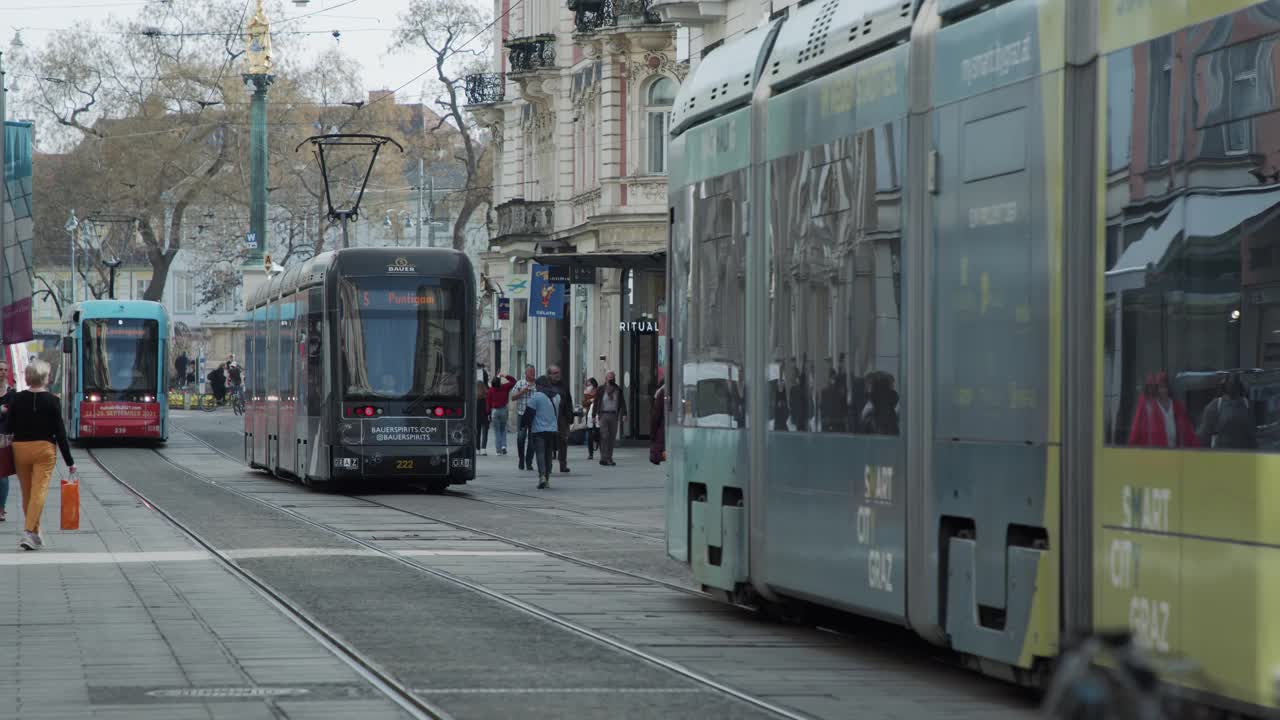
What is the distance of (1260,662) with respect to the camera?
6.54 metres

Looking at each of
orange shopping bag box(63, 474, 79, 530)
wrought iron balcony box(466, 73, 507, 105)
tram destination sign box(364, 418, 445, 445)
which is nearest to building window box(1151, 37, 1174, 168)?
orange shopping bag box(63, 474, 79, 530)

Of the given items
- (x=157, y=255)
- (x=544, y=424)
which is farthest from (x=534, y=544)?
(x=157, y=255)

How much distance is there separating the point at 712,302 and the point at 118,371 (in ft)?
114

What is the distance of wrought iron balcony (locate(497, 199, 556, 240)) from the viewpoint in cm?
5209

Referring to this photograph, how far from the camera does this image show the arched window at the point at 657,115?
4538cm

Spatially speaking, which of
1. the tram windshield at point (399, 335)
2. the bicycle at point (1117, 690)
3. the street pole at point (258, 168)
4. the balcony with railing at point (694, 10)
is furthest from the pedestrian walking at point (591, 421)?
the bicycle at point (1117, 690)

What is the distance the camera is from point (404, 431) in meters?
27.0

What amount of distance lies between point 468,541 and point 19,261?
1402cm

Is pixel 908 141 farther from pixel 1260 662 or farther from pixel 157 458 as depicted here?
pixel 157 458

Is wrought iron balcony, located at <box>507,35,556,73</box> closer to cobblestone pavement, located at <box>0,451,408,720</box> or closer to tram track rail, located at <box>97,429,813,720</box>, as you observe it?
tram track rail, located at <box>97,429,813,720</box>

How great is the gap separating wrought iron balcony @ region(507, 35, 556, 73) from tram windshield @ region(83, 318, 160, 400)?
40.7ft

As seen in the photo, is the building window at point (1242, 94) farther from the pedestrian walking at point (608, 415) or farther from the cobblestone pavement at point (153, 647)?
the pedestrian walking at point (608, 415)

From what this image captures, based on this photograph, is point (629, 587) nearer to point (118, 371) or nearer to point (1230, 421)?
point (1230, 421)

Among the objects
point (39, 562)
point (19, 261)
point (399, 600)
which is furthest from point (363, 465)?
point (399, 600)
